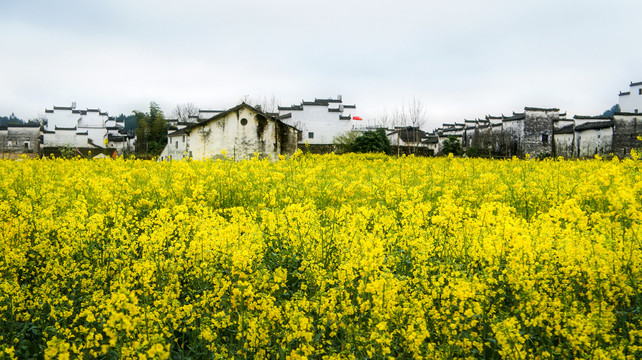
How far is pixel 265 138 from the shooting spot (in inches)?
984

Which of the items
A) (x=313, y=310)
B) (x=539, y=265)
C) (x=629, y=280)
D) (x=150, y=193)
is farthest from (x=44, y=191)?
(x=629, y=280)

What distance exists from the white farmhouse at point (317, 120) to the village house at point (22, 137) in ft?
115

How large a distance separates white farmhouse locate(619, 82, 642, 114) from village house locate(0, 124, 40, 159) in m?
74.8

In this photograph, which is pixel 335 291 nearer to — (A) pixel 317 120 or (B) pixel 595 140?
(B) pixel 595 140

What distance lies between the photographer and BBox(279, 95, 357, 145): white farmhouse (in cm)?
5400

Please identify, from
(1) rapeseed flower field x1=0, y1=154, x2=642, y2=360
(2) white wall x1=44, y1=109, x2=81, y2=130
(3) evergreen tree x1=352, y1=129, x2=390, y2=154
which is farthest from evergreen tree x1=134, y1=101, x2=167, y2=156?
(1) rapeseed flower field x1=0, y1=154, x2=642, y2=360

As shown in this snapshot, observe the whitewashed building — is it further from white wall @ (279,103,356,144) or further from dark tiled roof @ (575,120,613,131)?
white wall @ (279,103,356,144)

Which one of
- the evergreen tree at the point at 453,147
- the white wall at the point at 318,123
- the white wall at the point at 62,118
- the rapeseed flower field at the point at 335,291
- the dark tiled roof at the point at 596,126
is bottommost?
the rapeseed flower field at the point at 335,291

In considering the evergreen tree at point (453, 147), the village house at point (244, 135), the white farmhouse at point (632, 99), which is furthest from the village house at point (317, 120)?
the white farmhouse at point (632, 99)

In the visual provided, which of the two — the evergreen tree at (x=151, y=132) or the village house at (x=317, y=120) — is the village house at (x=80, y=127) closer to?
Answer: the evergreen tree at (x=151, y=132)

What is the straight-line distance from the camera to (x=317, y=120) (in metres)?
54.4

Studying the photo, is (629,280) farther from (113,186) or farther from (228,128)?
(228,128)

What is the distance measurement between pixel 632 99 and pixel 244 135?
47463mm

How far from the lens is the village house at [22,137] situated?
57.7 meters
